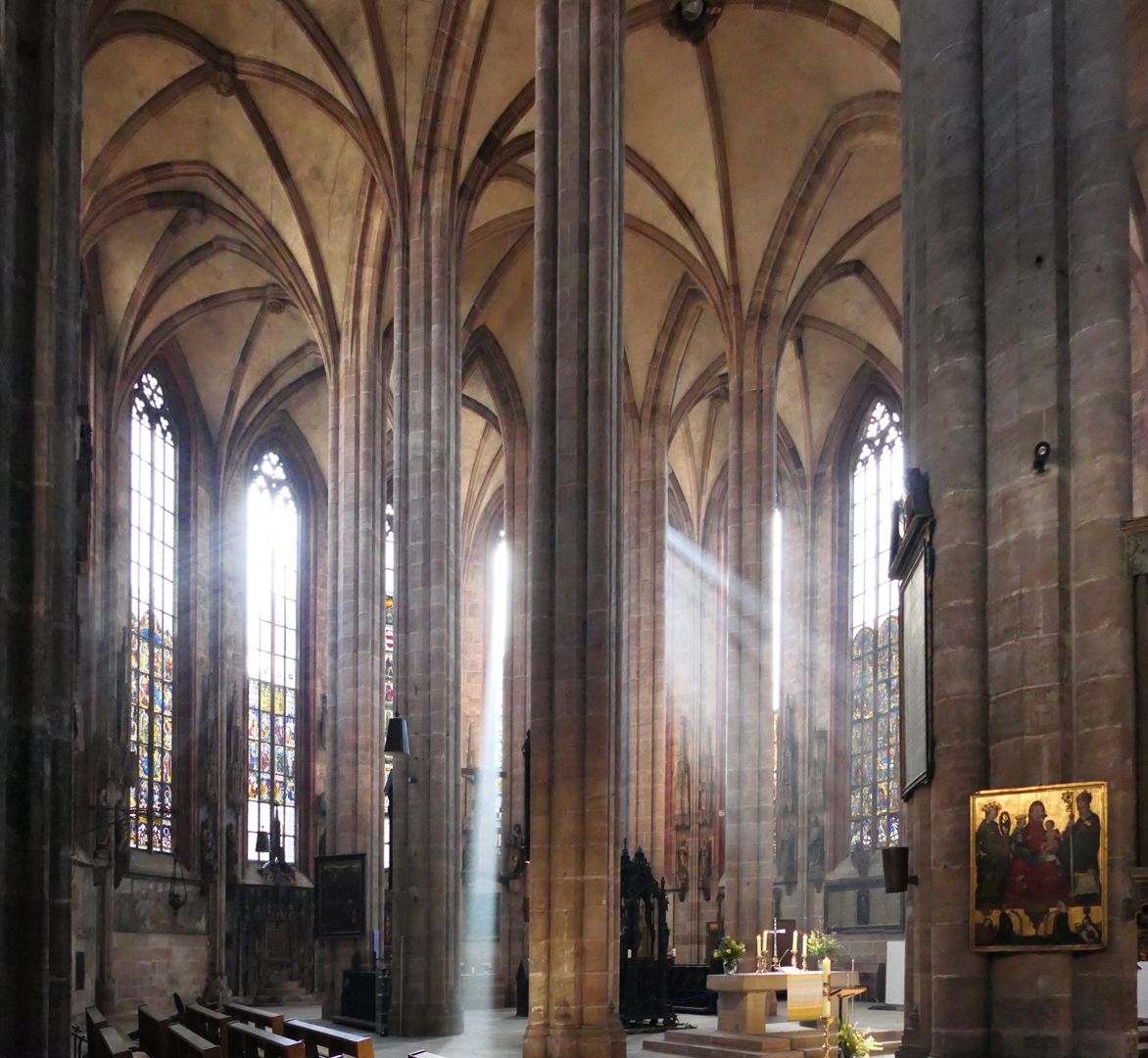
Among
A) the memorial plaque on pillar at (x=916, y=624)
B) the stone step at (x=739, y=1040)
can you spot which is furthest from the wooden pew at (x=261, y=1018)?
the memorial plaque on pillar at (x=916, y=624)

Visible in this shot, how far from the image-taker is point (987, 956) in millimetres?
9070

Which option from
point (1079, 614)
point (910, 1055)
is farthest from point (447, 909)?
point (1079, 614)

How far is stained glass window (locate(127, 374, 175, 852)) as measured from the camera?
30.0m

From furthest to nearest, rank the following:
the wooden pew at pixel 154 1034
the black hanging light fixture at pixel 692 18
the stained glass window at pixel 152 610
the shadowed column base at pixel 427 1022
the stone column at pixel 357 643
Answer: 1. the stained glass window at pixel 152 610
2. the stone column at pixel 357 643
3. the black hanging light fixture at pixel 692 18
4. the shadowed column base at pixel 427 1022
5. the wooden pew at pixel 154 1034

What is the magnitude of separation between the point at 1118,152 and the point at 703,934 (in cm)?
2663

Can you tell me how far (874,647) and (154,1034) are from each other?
2240 cm

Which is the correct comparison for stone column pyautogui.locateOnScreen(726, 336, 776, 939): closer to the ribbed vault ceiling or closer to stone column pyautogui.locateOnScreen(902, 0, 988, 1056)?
the ribbed vault ceiling

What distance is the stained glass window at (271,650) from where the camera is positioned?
33.6 m

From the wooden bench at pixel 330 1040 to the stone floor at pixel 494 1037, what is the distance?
13.7 feet

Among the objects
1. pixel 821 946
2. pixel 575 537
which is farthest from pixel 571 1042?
pixel 821 946

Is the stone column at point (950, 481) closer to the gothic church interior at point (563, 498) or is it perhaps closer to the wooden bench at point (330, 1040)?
the gothic church interior at point (563, 498)

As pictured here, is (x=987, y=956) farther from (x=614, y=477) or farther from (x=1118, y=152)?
(x=614, y=477)

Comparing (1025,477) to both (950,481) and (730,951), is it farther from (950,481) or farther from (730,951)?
(730,951)

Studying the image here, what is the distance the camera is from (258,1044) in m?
11.1
